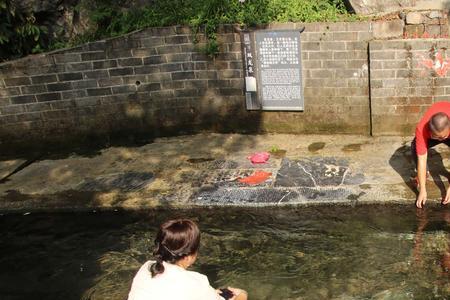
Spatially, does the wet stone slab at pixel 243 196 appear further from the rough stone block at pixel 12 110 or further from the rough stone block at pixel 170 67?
the rough stone block at pixel 12 110

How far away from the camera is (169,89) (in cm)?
960

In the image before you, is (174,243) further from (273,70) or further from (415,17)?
(415,17)

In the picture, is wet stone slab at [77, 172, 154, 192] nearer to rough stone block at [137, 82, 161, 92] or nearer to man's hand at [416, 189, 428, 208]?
rough stone block at [137, 82, 161, 92]

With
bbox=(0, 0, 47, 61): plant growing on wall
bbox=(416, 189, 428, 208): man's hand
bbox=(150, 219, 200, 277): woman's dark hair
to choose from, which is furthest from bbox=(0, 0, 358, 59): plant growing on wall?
bbox=(150, 219, 200, 277): woman's dark hair

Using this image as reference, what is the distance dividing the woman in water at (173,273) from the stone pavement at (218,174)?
3.49 metres

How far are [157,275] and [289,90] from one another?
19.9ft

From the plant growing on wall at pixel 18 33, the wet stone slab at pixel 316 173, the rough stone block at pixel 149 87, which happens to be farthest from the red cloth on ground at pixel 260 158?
the plant growing on wall at pixel 18 33

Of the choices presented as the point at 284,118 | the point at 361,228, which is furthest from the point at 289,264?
the point at 284,118

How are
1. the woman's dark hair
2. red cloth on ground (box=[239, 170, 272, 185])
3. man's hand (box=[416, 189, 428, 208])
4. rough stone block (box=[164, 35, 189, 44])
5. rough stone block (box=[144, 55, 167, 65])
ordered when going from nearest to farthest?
the woman's dark hair → man's hand (box=[416, 189, 428, 208]) → red cloth on ground (box=[239, 170, 272, 185]) → rough stone block (box=[164, 35, 189, 44]) → rough stone block (box=[144, 55, 167, 65])

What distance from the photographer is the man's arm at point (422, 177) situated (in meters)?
6.23

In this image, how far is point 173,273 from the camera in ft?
11.6

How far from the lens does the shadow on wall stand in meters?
7.00

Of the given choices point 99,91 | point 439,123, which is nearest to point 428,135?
point 439,123

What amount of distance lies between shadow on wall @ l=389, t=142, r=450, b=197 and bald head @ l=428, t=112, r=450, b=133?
3.99ft
